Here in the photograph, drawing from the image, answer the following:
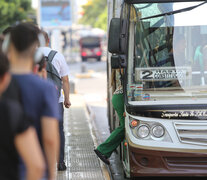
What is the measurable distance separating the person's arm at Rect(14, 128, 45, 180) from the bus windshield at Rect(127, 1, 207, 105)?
3769 millimetres

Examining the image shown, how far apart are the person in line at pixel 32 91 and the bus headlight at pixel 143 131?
9.91 ft

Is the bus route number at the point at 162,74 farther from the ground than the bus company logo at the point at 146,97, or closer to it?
farther from the ground

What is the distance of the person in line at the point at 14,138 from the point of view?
322 cm

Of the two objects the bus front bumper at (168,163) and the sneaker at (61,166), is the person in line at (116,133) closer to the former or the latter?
the sneaker at (61,166)

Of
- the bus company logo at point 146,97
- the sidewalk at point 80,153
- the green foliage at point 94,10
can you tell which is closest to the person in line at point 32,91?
the bus company logo at point 146,97

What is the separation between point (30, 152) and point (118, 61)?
3777 millimetres

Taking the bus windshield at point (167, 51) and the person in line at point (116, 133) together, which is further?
the person in line at point (116, 133)

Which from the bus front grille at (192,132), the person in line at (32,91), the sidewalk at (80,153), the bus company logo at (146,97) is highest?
the person in line at (32,91)

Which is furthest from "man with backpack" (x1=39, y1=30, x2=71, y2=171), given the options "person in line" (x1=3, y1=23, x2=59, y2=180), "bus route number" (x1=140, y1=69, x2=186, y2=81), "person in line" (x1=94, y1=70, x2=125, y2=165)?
"person in line" (x1=3, y1=23, x2=59, y2=180)

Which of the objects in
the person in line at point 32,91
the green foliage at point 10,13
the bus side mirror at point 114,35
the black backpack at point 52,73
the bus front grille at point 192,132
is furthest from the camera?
the green foliage at point 10,13

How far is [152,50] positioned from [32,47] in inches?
144

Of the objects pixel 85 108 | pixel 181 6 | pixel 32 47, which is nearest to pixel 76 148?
pixel 181 6

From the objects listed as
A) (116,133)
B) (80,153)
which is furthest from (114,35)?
(80,153)

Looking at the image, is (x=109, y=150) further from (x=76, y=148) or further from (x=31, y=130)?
(x=31, y=130)
